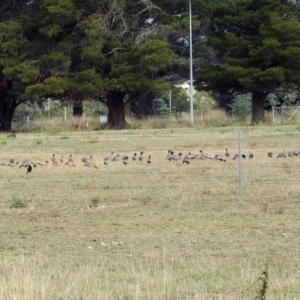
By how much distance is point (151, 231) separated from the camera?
42.6ft

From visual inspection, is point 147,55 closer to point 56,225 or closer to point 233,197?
point 233,197

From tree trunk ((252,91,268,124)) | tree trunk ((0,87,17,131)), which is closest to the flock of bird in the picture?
tree trunk ((252,91,268,124))

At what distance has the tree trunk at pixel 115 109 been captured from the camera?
1980 inches

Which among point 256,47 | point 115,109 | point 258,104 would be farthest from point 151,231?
point 258,104

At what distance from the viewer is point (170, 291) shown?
8547 millimetres

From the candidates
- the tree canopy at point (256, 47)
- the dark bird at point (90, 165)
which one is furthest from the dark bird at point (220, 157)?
the tree canopy at point (256, 47)

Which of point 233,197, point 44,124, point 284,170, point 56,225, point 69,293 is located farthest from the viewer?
point 44,124

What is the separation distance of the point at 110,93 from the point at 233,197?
112ft

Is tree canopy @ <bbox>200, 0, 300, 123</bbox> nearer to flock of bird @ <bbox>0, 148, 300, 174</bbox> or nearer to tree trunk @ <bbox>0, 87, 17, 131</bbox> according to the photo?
tree trunk @ <bbox>0, 87, 17, 131</bbox>

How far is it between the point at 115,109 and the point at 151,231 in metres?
37.9

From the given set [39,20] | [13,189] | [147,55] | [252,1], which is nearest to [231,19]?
[252,1]

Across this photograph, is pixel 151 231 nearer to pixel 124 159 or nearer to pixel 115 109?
pixel 124 159

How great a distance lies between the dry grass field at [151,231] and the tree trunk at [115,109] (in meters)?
24.9

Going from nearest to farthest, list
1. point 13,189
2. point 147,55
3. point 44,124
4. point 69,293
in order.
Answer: point 69,293, point 13,189, point 147,55, point 44,124
